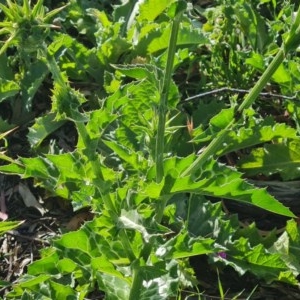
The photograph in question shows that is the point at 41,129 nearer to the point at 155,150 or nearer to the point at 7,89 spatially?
the point at 7,89

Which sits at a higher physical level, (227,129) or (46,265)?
(227,129)

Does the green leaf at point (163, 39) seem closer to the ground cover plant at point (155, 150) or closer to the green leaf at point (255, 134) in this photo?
the ground cover plant at point (155, 150)

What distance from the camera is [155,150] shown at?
1.99m

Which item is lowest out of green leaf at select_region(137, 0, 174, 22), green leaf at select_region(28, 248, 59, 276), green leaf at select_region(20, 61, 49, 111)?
green leaf at select_region(28, 248, 59, 276)

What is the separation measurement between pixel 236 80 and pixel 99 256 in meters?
1.19

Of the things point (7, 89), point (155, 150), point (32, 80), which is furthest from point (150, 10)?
point (155, 150)

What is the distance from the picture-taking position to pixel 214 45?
3037 millimetres

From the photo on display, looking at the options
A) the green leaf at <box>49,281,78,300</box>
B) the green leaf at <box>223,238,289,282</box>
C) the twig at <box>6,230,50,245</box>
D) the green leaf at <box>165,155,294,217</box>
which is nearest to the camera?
the green leaf at <box>165,155,294,217</box>

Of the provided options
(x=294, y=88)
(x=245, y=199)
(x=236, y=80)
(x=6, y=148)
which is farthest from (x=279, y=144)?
(x=6, y=148)

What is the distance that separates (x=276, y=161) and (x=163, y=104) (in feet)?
3.17

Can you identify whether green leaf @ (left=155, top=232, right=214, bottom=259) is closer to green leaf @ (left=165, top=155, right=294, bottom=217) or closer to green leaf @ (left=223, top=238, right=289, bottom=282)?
green leaf @ (left=165, top=155, right=294, bottom=217)

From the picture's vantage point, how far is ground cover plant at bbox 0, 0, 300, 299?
1901mm

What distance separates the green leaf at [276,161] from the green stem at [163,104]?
79 cm

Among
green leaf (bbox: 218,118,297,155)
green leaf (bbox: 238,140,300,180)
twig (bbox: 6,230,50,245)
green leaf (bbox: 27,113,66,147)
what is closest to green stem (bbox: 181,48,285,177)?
green leaf (bbox: 218,118,297,155)
